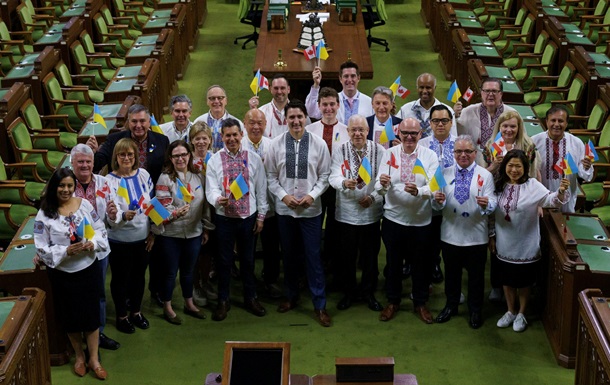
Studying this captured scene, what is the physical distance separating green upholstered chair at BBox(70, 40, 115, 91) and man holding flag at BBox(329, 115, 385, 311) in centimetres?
434

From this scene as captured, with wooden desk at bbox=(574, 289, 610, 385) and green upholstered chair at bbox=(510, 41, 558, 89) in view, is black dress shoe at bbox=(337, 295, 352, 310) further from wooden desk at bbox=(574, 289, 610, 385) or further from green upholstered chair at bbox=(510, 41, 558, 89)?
green upholstered chair at bbox=(510, 41, 558, 89)

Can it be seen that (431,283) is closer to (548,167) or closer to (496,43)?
→ (548,167)

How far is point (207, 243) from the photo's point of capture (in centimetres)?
756

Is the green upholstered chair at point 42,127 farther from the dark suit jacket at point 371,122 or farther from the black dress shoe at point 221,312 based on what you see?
the dark suit jacket at point 371,122

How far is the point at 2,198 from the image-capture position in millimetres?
8328

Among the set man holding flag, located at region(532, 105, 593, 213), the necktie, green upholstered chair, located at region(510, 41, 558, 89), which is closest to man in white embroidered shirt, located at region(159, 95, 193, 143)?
the necktie

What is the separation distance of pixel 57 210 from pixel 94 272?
1.51 ft

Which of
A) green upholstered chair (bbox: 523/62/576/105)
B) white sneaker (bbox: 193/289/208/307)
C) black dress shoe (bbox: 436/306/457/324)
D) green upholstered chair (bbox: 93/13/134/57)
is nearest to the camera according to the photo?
black dress shoe (bbox: 436/306/457/324)

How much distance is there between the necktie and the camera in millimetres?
6998

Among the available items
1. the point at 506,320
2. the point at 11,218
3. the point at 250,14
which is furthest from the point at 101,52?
the point at 506,320

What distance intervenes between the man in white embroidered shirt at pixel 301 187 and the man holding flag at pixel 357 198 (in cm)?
12

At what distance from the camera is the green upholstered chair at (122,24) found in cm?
1233

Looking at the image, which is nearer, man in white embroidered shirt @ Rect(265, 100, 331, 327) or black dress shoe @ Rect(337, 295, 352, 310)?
man in white embroidered shirt @ Rect(265, 100, 331, 327)

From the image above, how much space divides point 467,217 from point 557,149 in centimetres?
89
